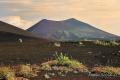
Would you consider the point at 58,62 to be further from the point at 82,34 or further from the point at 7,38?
the point at 82,34

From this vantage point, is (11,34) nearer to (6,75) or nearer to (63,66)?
(63,66)

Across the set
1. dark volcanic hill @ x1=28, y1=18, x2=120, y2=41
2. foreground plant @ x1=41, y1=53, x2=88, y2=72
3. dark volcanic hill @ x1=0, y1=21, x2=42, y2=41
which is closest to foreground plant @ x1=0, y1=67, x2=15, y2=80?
foreground plant @ x1=41, y1=53, x2=88, y2=72

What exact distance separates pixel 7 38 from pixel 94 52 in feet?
39.6

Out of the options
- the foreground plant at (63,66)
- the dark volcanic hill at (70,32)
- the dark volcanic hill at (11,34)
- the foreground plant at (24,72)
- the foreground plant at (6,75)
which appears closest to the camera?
the foreground plant at (6,75)

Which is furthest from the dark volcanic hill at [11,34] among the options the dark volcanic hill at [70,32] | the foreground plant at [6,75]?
the foreground plant at [6,75]

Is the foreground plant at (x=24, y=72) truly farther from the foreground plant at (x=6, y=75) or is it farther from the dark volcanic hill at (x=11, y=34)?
the dark volcanic hill at (x=11, y=34)

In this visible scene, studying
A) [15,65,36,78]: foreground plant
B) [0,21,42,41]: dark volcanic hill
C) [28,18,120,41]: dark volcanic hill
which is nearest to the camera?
[15,65,36,78]: foreground plant

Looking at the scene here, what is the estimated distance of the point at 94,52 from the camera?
3644 cm

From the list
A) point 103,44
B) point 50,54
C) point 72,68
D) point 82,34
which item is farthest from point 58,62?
point 82,34

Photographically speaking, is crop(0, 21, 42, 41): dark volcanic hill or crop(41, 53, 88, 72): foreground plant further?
crop(0, 21, 42, 41): dark volcanic hill

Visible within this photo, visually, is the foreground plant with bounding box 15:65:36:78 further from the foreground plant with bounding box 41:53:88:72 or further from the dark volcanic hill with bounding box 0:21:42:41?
the dark volcanic hill with bounding box 0:21:42:41

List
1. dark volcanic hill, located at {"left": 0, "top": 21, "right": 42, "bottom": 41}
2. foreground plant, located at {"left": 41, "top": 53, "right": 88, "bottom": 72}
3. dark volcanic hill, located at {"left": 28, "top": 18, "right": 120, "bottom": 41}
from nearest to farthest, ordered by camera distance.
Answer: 1. foreground plant, located at {"left": 41, "top": 53, "right": 88, "bottom": 72}
2. dark volcanic hill, located at {"left": 0, "top": 21, "right": 42, "bottom": 41}
3. dark volcanic hill, located at {"left": 28, "top": 18, "right": 120, "bottom": 41}

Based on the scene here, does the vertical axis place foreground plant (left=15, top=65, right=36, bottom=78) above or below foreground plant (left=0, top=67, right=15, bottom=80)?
below

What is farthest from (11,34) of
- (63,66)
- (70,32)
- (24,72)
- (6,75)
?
(70,32)
